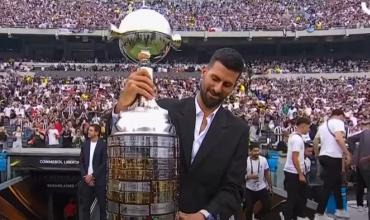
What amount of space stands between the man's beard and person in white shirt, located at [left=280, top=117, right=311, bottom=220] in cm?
477

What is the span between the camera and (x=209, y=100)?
7.29 feet

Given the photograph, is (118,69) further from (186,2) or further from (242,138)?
(242,138)

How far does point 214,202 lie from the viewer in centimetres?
219

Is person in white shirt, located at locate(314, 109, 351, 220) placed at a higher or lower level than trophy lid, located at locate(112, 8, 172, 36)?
lower

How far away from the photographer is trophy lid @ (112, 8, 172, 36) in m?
2.23

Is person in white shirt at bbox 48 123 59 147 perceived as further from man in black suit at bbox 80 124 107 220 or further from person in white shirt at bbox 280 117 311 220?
person in white shirt at bbox 280 117 311 220

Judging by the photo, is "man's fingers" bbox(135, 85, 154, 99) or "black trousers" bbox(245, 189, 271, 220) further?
"black trousers" bbox(245, 189, 271, 220)

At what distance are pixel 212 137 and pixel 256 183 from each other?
5.26 metres

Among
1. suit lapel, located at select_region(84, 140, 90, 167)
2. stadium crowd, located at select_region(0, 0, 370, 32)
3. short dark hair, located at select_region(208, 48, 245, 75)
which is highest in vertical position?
stadium crowd, located at select_region(0, 0, 370, 32)

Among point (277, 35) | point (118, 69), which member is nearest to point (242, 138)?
point (118, 69)

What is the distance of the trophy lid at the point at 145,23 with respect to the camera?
2.23 metres

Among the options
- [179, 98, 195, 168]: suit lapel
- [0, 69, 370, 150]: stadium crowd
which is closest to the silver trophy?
[179, 98, 195, 168]: suit lapel

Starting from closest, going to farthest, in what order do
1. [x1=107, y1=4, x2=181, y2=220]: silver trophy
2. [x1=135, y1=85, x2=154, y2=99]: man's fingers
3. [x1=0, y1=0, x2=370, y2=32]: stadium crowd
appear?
[x1=107, y1=4, x2=181, y2=220]: silver trophy → [x1=135, y1=85, x2=154, y2=99]: man's fingers → [x1=0, y1=0, x2=370, y2=32]: stadium crowd

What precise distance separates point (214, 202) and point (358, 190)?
279 inches
